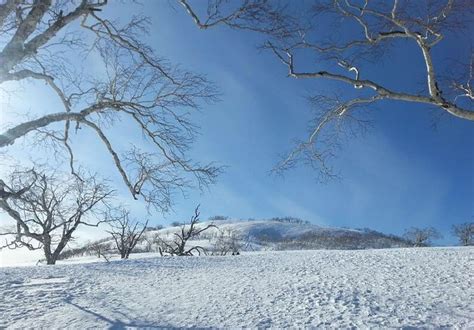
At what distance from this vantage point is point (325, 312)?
192 inches

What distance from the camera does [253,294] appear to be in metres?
5.83

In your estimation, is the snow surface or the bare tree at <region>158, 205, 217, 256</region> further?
the bare tree at <region>158, 205, 217, 256</region>

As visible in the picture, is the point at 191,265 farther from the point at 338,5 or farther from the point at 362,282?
the point at 338,5

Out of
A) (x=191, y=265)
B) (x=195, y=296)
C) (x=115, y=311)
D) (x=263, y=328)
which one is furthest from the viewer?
(x=191, y=265)

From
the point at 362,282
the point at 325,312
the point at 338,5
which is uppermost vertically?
the point at 338,5

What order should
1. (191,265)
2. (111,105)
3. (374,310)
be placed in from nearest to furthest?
(374,310), (111,105), (191,265)

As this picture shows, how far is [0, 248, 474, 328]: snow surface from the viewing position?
476cm

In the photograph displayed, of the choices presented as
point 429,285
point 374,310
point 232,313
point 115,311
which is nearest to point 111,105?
point 115,311

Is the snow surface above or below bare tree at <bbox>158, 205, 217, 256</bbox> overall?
below

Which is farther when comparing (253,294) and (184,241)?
(184,241)

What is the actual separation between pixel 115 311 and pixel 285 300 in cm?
227

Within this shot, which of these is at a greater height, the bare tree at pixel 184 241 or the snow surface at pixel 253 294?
the bare tree at pixel 184 241

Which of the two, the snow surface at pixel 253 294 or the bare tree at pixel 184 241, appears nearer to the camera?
the snow surface at pixel 253 294

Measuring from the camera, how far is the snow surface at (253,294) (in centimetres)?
476
